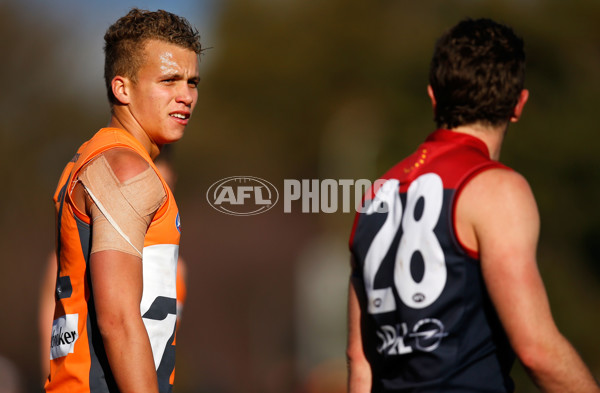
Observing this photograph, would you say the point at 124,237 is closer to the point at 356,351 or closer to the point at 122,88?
the point at 122,88

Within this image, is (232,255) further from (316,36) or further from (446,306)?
(446,306)

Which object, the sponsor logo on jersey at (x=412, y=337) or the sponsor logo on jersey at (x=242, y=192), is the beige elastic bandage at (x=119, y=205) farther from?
the sponsor logo on jersey at (x=242, y=192)

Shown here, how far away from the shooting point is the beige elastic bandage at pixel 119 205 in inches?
106

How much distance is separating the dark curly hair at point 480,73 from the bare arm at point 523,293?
39cm

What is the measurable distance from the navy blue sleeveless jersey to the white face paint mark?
3.48ft


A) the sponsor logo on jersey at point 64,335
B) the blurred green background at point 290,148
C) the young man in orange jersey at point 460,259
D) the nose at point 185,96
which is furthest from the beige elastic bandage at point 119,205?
the blurred green background at point 290,148

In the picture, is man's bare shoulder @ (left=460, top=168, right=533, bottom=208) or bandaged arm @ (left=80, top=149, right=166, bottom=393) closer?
man's bare shoulder @ (left=460, top=168, right=533, bottom=208)

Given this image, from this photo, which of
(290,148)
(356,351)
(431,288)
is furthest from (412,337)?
(290,148)

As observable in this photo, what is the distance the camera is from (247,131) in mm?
32125

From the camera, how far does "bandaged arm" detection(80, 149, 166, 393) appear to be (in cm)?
262

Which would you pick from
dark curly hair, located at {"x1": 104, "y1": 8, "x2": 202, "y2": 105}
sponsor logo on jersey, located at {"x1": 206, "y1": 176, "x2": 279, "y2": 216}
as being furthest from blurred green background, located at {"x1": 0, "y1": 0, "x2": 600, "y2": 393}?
dark curly hair, located at {"x1": 104, "y1": 8, "x2": 202, "y2": 105}

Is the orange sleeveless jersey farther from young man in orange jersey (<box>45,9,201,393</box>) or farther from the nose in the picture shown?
the nose

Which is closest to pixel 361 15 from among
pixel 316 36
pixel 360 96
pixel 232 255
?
pixel 316 36

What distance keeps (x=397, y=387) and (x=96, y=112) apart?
2307 centimetres
